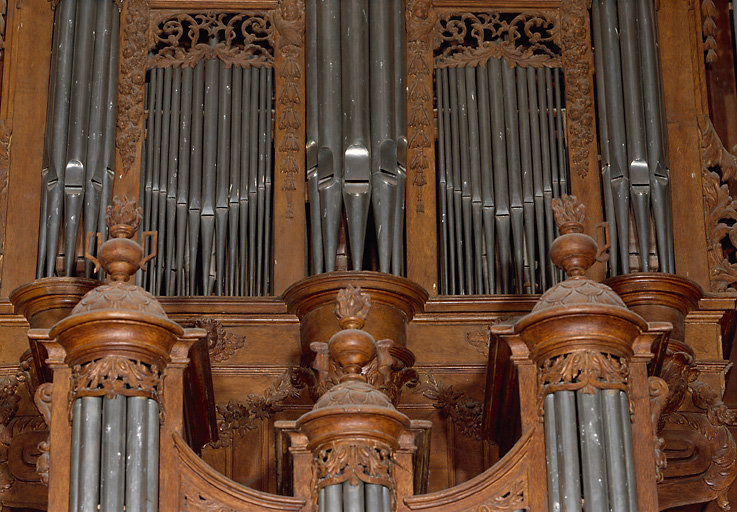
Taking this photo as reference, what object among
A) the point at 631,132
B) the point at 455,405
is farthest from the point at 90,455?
the point at 631,132

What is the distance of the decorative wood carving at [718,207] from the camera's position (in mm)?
11609

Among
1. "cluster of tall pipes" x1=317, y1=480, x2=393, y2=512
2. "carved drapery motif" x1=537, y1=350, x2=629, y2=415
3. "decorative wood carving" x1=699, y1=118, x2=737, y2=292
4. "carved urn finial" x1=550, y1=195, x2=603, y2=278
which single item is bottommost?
"cluster of tall pipes" x1=317, y1=480, x2=393, y2=512

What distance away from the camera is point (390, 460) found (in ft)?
29.8

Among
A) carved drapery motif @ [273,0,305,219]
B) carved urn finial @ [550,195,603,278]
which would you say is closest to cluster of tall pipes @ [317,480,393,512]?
carved urn finial @ [550,195,603,278]

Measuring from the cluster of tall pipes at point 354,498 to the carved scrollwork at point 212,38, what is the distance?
4.00 meters

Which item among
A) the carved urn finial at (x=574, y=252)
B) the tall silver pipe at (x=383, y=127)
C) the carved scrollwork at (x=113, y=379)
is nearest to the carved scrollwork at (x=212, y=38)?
the tall silver pipe at (x=383, y=127)

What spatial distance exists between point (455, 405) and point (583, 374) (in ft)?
7.01

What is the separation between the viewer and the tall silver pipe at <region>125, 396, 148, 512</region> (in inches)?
348

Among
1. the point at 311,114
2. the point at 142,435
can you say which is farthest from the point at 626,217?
the point at 142,435

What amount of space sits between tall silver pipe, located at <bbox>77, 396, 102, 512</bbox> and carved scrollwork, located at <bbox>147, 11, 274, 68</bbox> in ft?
11.9

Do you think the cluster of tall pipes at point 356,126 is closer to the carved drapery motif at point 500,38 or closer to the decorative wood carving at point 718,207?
the carved drapery motif at point 500,38

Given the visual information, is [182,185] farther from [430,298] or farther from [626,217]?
[626,217]

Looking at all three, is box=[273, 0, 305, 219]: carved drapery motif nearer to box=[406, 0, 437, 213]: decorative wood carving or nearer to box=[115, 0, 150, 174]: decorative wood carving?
box=[406, 0, 437, 213]: decorative wood carving

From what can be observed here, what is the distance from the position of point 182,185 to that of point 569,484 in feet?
12.3
